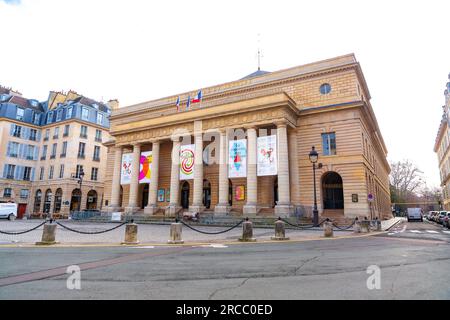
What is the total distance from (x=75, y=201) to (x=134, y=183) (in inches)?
704

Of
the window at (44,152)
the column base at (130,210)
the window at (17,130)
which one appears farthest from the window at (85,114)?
the column base at (130,210)

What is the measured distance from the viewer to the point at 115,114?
47.8 metres

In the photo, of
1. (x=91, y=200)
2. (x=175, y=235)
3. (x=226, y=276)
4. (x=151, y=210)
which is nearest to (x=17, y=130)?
(x=91, y=200)

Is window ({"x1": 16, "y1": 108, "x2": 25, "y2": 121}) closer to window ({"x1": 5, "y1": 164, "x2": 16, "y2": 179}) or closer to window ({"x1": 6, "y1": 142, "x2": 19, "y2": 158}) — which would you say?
window ({"x1": 6, "y1": 142, "x2": 19, "y2": 158})

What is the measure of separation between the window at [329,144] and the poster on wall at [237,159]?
8077mm

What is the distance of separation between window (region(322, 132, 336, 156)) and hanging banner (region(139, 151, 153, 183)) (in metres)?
20.0

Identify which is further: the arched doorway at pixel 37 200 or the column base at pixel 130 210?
the arched doorway at pixel 37 200

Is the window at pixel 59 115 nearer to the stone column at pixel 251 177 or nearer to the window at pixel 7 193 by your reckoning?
the window at pixel 7 193

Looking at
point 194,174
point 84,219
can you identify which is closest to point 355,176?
point 194,174

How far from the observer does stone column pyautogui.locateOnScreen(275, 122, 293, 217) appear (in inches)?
1026

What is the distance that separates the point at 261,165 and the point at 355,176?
349 inches

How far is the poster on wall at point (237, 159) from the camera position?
28700 mm

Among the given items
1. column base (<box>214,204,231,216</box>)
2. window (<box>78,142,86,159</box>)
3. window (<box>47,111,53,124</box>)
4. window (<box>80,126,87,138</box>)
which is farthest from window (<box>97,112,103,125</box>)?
column base (<box>214,204,231,216</box>)

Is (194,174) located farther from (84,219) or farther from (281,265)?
(281,265)
